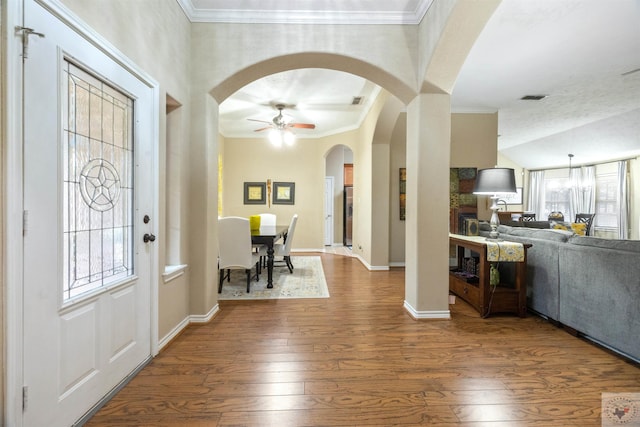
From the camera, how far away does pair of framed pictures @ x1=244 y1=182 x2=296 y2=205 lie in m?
6.85

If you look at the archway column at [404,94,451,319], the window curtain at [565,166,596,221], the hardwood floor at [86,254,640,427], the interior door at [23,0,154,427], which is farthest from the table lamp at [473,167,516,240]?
the window curtain at [565,166,596,221]

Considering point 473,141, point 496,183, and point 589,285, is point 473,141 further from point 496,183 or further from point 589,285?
point 589,285

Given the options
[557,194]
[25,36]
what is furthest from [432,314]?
[557,194]

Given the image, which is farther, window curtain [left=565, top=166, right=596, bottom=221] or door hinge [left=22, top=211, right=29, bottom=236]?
window curtain [left=565, top=166, right=596, bottom=221]

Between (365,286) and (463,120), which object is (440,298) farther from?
(463,120)

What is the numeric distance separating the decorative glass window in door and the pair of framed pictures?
4981 millimetres

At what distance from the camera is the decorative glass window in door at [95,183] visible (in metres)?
1.41

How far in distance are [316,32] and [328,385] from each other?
2970 mm

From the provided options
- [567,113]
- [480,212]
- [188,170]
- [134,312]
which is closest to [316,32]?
[188,170]

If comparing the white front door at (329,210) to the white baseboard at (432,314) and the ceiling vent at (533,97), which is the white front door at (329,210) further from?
the white baseboard at (432,314)

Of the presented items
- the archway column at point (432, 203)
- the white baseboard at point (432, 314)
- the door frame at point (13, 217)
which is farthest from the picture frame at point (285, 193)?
the door frame at point (13, 217)

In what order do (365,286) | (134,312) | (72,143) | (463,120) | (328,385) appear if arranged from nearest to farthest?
(72,143) → (328,385) → (134,312) → (365,286) → (463,120)

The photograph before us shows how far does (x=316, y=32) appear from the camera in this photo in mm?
2703

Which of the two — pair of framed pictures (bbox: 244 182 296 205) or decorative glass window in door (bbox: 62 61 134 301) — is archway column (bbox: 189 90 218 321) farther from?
pair of framed pictures (bbox: 244 182 296 205)
